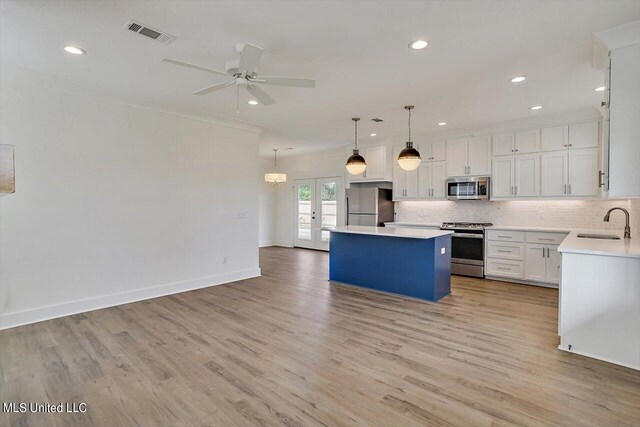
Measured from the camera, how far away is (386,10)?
2.32 m

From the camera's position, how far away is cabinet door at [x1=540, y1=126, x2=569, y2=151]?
495 centimetres

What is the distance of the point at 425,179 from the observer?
20.9ft

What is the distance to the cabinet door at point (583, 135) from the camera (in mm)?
4734

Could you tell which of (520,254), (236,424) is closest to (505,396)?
(236,424)

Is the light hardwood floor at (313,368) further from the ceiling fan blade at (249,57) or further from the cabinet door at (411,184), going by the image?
the cabinet door at (411,184)

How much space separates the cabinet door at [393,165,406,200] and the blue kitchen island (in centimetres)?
204

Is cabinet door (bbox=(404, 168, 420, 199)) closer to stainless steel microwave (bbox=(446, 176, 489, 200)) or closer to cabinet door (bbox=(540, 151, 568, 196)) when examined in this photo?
stainless steel microwave (bbox=(446, 176, 489, 200))

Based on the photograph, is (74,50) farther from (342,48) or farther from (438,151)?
(438,151)

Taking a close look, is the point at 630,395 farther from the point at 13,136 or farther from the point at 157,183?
the point at 13,136

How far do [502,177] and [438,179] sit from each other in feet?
3.62

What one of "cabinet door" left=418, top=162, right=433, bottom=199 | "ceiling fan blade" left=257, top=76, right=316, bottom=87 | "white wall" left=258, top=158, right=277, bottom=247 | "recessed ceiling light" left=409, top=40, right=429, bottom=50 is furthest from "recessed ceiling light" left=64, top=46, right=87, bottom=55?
"white wall" left=258, top=158, right=277, bottom=247

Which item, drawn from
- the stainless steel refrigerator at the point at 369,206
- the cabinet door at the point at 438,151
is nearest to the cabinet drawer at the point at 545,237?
the cabinet door at the point at 438,151

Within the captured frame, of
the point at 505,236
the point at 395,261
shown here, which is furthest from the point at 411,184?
the point at 395,261

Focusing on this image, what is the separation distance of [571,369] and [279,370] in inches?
91.3
